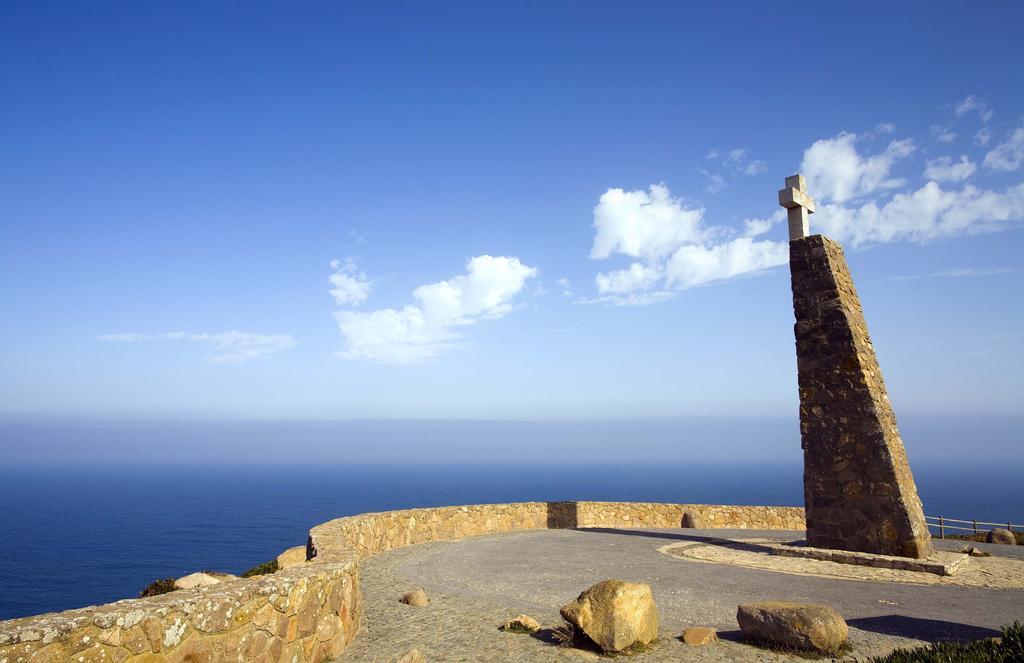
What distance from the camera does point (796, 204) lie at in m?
16.2

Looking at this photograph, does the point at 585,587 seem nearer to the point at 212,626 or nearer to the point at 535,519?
the point at 212,626

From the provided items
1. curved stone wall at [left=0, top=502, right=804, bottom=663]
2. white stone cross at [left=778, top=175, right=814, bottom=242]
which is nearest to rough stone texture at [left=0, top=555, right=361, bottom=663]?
curved stone wall at [left=0, top=502, right=804, bottom=663]

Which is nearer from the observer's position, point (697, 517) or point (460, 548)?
point (460, 548)

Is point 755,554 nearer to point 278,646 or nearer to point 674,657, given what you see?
point 674,657

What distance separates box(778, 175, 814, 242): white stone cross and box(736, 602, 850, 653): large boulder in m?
11.2

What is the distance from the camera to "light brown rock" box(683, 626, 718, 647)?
7620mm

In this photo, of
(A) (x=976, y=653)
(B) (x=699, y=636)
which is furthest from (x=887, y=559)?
(A) (x=976, y=653)

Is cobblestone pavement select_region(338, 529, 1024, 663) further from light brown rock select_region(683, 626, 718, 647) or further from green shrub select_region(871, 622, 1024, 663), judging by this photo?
green shrub select_region(871, 622, 1024, 663)

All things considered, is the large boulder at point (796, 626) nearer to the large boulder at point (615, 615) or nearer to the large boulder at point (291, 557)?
the large boulder at point (615, 615)

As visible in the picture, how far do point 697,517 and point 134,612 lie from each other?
2087 centimetres

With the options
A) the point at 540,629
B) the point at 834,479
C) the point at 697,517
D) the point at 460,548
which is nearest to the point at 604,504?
the point at 697,517

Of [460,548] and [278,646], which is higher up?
[278,646]

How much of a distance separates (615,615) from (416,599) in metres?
3.86

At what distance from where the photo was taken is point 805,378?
15492mm
